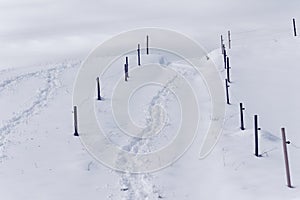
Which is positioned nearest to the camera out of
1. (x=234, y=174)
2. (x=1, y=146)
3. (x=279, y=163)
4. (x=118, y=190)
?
(x=118, y=190)

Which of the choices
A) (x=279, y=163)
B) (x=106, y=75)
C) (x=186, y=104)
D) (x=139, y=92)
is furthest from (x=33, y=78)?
(x=279, y=163)

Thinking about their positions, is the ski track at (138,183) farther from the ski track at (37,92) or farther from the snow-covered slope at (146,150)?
the ski track at (37,92)

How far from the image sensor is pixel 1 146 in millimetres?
19375

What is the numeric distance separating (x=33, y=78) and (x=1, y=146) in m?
21.4

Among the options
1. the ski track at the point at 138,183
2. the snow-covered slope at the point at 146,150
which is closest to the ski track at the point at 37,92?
the snow-covered slope at the point at 146,150

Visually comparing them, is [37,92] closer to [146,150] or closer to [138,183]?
[146,150]

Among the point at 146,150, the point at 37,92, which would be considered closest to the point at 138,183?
the point at 146,150

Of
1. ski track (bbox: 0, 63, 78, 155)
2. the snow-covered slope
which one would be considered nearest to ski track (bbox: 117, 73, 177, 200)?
the snow-covered slope

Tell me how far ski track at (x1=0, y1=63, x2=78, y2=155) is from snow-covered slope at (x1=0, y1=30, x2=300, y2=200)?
0.06 meters

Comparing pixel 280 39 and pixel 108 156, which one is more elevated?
pixel 280 39

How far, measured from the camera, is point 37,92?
32.8 meters

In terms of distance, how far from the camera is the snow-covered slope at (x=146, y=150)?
14328 millimetres

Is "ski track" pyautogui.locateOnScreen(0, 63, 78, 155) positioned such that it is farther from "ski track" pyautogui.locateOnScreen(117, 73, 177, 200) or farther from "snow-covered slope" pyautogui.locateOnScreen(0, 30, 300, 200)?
"ski track" pyautogui.locateOnScreen(117, 73, 177, 200)

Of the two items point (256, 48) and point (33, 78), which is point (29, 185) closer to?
point (33, 78)
